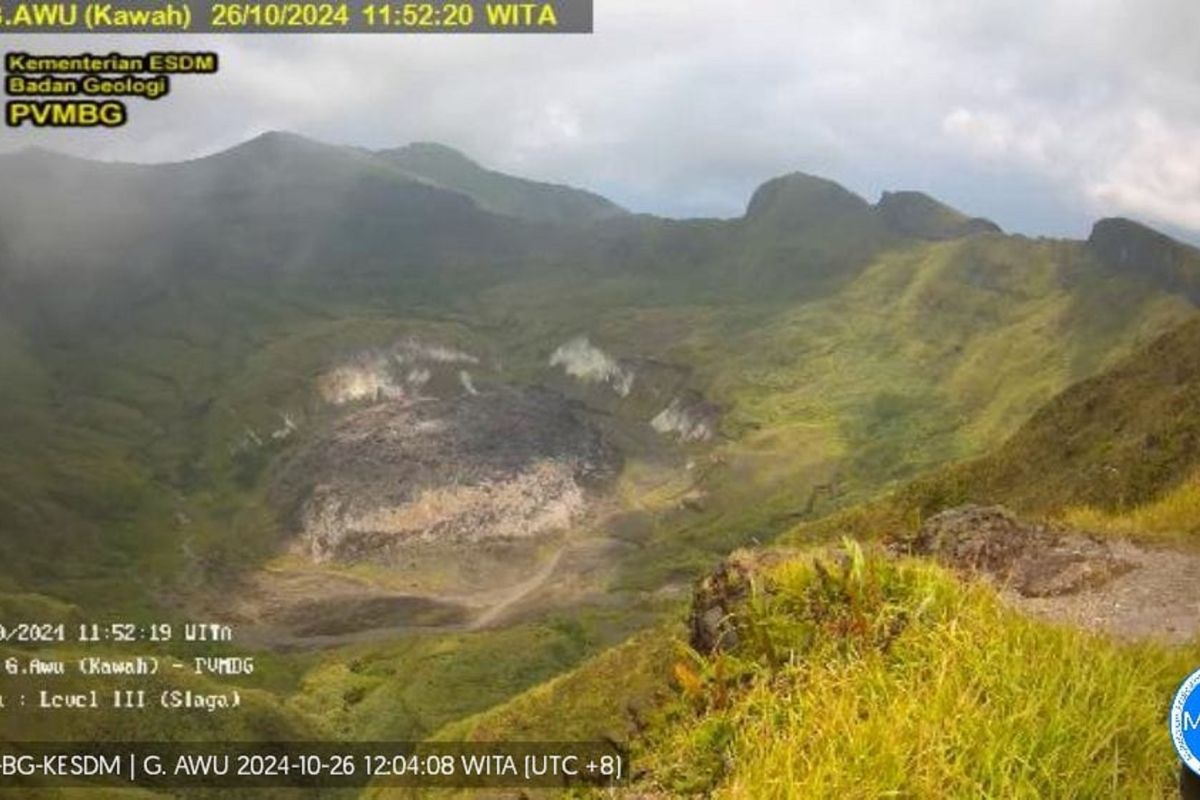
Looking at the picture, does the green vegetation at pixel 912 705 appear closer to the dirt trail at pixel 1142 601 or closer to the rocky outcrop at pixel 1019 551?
the dirt trail at pixel 1142 601

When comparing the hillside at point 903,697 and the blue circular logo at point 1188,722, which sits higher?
the blue circular logo at point 1188,722

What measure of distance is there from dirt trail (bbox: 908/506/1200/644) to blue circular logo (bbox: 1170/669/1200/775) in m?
7.01

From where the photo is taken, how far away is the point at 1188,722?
5.92 metres

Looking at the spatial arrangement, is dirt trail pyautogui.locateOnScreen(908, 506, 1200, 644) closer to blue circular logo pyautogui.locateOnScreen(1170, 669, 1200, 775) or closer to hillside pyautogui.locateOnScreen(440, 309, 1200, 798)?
hillside pyautogui.locateOnScreen(440, 309, 1200, 798)

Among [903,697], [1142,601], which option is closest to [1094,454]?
[1142,601]

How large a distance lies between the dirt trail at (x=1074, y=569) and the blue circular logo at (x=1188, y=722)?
7.01 metres

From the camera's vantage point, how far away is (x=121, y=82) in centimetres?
2320

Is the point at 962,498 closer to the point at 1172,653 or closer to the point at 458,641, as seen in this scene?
the point at 1172,653

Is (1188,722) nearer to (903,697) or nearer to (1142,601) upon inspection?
(903,697)

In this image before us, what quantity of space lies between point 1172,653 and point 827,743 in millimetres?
4193

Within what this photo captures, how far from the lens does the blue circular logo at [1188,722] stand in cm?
573

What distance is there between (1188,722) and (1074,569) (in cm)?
1277

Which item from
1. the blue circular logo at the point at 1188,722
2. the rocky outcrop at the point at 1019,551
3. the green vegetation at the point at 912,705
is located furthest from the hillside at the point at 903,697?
the rocky outcrop at the point at 1019,551

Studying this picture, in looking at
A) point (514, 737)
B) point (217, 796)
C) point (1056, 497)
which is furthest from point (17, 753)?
point (1056, 497)
